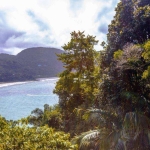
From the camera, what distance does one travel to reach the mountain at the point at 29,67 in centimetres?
14712

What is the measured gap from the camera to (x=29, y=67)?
168000mm

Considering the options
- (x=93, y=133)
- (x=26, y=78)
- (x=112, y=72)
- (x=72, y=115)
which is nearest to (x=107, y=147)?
(x=93, y=133)

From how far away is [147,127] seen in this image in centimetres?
923

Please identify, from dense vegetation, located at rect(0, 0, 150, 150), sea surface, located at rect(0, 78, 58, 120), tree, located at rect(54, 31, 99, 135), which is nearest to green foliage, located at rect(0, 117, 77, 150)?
dense vegetation, located at rect(0, 0, 150, 150)

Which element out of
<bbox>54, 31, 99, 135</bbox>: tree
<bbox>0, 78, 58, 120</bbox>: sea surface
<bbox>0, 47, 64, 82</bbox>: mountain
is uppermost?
<bbox>0, 47, 64, 82</bbox>: mountain

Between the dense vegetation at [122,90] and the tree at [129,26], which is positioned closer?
the dense vegetation at [122,90]

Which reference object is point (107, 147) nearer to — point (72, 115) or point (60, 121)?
point (72, 115)

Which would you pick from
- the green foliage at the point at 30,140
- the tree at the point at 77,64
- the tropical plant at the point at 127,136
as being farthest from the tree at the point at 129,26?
the green foliage at the point at 30,140

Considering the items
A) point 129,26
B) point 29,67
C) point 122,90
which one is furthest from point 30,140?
point 29,67

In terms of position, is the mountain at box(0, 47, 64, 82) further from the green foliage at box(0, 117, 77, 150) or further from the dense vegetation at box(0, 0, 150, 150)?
the green foliage at box(0, 117, 77, 150)

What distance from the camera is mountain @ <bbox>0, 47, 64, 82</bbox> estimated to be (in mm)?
147125

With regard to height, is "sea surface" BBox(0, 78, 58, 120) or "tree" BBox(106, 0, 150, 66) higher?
"tree" BBox(106, 0, 150, 66)

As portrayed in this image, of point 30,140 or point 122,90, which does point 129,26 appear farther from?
point 30,140

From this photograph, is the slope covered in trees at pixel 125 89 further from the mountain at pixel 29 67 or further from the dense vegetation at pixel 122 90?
the mountain at pixel 29 67
